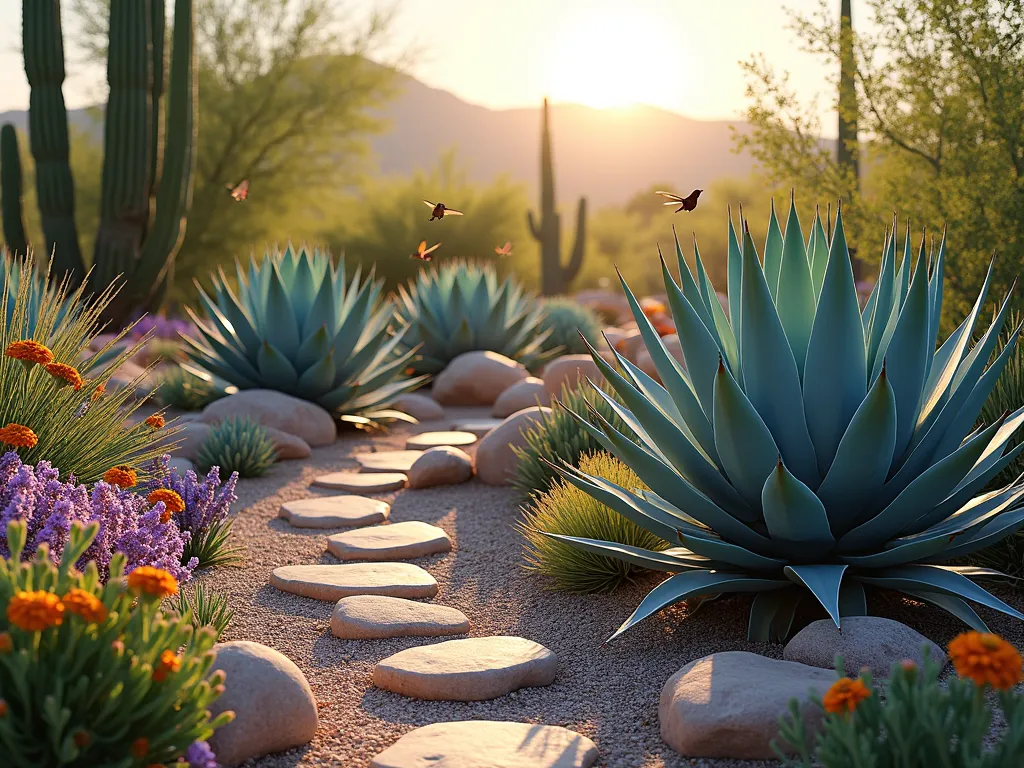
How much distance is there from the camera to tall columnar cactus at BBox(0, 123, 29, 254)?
14195 mm

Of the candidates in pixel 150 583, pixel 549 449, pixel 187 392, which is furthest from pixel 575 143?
pixel 150 583

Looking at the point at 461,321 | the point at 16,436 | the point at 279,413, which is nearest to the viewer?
the point at 16,436

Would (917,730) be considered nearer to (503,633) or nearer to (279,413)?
(503,633)

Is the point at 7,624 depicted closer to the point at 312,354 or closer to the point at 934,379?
the point at 934,379

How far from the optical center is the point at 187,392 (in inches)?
355

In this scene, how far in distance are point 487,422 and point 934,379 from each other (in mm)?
5112

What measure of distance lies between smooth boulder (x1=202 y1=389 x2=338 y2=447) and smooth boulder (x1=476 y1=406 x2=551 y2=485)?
190cm

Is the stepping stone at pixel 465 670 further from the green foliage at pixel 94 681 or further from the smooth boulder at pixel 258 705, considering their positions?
the green foliage at pixel 94 681

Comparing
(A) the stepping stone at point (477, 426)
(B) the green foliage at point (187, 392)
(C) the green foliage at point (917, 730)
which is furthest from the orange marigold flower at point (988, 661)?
(B) the green foliage at point (187, 392)

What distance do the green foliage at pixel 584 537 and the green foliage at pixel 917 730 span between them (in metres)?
2.09

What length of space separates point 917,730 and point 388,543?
3247 millimetres

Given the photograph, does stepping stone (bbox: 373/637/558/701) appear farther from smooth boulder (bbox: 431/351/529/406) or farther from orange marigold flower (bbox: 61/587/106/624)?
smooth boulder (bbox: 431/351/529/406)

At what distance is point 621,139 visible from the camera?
117500mm

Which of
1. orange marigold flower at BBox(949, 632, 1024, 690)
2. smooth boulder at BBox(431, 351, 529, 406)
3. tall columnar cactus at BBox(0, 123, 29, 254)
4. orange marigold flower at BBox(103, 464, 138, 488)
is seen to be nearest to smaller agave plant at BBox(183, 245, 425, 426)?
smooth boulder at BBox(431, 351, 529, 406)
